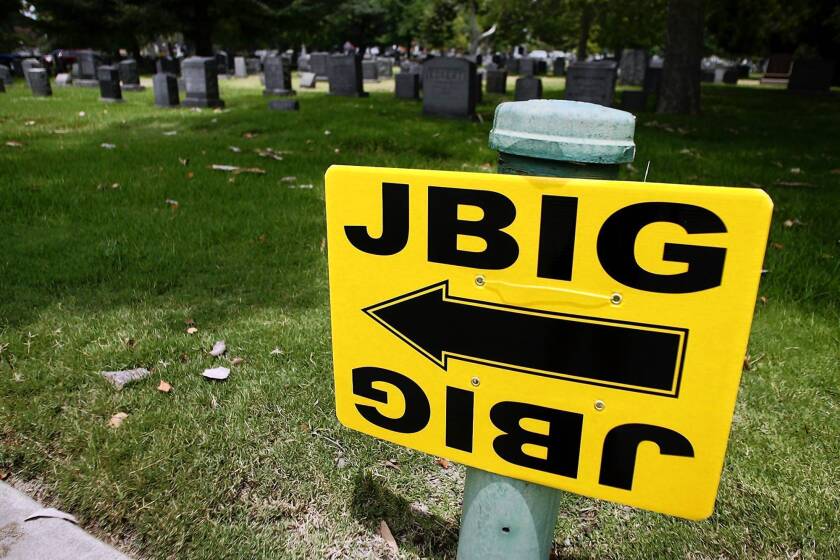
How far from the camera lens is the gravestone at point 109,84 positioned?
50.8 feet

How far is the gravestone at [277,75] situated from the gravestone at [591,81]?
316 inches

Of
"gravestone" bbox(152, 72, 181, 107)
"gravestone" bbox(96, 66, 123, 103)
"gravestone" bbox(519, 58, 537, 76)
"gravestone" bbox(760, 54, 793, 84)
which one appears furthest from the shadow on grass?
"gravestone" bbox(760, 54, 793, 84)

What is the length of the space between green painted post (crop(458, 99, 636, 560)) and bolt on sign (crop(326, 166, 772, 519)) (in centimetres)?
8

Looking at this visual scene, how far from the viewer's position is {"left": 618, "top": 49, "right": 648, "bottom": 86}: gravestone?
88.3ft

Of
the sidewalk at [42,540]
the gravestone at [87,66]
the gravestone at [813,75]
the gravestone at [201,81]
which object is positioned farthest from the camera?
the gravestone at [87,66]

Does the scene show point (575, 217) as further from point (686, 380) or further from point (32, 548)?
point (32, 548)

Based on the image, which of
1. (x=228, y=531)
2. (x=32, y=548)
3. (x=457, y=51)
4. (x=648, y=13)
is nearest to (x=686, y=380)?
(x=228, y=531)

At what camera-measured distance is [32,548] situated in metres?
1.89

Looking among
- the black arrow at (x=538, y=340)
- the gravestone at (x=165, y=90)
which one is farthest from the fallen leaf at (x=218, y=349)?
the gravestone at (x=165, y=90)

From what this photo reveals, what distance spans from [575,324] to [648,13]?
2587 centimetres

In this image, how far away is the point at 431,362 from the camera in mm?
1181

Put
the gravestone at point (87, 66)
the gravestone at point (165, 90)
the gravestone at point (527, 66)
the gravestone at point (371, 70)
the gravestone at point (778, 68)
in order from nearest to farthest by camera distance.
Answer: the gravestone at point (165, 90) → the gravestone at point (87, 66) → the gravestone at point (371, 70) → the gravestone at point (778, 68) → the gravestone at point (527, 66)

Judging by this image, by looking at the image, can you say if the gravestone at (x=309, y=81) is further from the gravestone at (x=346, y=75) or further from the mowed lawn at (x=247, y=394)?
the mowed lawn at (x=247, y=394)

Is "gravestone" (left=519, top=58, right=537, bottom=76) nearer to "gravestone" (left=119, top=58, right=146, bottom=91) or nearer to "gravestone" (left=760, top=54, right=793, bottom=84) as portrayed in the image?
"gravestone" (left=760, top=54, right=793, bottom=84)
